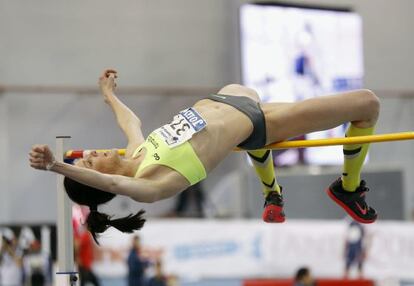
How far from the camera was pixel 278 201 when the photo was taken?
5.33 meters

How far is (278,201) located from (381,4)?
9129 millimetres

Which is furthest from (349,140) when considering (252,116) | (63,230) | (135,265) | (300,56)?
(300,56)

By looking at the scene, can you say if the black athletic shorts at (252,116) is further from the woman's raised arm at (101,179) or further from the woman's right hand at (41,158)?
the woman's right hand at (41,158)

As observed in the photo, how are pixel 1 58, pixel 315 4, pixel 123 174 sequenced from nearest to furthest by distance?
pixel 123 174, pixel 1 58, pixel 315 4

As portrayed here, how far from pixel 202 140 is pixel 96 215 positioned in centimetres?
64

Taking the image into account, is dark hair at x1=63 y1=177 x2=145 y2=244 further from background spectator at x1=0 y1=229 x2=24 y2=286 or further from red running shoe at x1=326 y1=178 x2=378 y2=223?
background spectator at x1=0 y1=229 x2=24 y2=286

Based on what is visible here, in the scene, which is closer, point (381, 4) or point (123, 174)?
point (123, 174)

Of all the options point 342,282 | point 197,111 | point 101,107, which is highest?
point 101,107

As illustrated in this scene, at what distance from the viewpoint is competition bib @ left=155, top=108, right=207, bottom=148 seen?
4516 millimetres

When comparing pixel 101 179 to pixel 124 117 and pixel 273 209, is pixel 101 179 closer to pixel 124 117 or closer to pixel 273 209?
pixel 124 117

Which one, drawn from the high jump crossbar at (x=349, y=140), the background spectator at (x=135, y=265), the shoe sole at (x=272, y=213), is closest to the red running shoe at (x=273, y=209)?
the shoe sole at (x=272, y=213)

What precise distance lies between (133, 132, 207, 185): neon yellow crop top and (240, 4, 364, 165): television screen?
7.30m

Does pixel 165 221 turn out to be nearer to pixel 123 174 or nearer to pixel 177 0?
pixel 177 0

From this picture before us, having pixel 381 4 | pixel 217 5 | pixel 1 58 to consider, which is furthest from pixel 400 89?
pixel 1 58
